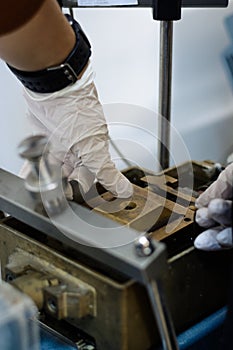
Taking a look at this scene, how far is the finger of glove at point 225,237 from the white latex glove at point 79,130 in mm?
231

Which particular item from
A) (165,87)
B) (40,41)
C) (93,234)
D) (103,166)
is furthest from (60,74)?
(165,87)

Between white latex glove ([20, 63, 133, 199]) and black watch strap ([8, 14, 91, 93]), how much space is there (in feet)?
0.05

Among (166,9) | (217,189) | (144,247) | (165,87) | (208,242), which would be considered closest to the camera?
(144,247)

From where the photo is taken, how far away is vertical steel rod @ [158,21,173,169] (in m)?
1.20

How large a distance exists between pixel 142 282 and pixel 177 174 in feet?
1.61

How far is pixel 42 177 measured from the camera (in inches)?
25.4

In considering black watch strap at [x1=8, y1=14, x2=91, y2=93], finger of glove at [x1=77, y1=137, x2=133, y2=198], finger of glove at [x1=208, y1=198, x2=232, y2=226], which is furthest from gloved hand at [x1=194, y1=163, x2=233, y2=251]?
black watch strap at [x1=8, y1=14, x2=91, y2=93]

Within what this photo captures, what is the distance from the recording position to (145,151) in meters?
1.53

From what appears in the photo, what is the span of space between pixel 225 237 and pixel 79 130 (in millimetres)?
292

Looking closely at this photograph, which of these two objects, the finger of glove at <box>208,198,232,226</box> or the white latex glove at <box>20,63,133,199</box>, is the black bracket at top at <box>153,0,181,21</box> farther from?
the finger of glove at <box>208,198,232,226</box>

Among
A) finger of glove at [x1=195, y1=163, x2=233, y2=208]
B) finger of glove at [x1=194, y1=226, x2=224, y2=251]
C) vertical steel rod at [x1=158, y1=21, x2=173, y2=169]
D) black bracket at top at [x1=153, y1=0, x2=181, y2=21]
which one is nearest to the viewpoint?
finger of glove at [x1=194, y1=226, x2=224, y2=251]

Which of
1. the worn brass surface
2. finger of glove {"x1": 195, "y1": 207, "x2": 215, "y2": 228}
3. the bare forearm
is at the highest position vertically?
the bare forearm

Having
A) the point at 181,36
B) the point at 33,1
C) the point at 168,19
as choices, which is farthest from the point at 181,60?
the point at 33,1

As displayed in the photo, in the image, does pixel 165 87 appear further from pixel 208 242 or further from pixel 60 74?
pixel 208 242
